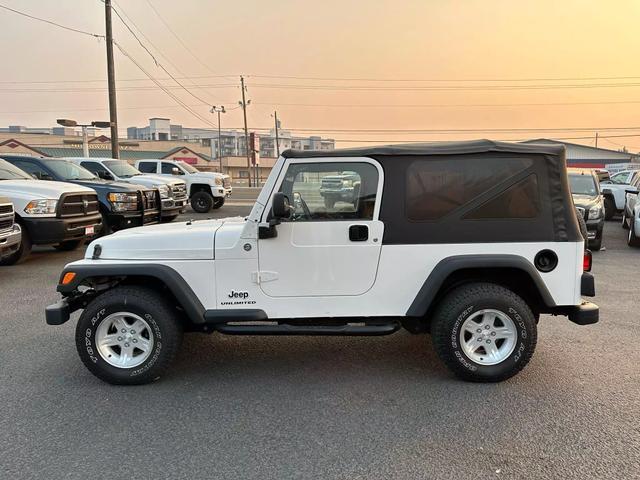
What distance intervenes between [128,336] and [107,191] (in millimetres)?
7475

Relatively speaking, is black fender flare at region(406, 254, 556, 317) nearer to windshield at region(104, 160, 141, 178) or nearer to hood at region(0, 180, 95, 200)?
hood at region(0, 180, 95, 200)

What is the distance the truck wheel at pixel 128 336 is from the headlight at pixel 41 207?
17.6 ft

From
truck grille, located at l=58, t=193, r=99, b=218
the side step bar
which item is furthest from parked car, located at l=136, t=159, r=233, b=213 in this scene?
the side step bar

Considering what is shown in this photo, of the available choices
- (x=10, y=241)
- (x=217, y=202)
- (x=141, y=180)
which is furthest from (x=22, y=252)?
(x=217, y=202)

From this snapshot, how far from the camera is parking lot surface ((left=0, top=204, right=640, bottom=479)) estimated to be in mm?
2781

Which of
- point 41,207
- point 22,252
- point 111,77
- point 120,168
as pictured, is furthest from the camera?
point 111,77

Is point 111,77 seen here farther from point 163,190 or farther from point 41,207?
point 41,207

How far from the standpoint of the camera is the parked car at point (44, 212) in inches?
321

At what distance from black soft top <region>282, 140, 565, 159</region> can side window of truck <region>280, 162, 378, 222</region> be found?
84mm

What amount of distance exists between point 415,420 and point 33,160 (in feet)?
34.3

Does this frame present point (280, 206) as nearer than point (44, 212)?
Yes

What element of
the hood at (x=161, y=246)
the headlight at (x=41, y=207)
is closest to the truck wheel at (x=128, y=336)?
the hood at (x=161, y=246)

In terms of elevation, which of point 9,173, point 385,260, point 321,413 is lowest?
point 321,413

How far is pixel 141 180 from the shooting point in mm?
13344
